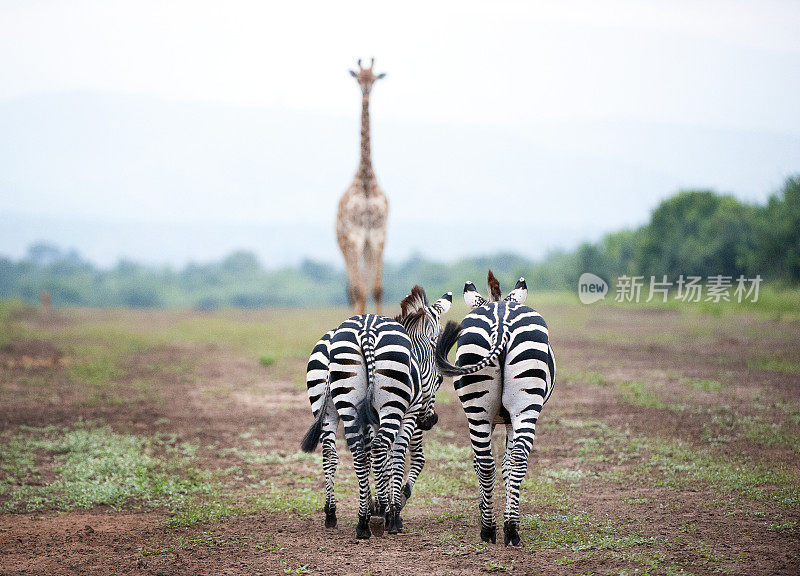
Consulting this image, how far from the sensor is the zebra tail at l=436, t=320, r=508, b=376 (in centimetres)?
561

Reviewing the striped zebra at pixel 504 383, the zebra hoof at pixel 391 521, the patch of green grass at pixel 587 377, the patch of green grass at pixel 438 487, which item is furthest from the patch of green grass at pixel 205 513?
the patch of green grass at pixel 587 377

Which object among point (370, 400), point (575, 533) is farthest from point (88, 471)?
point (575, 533)

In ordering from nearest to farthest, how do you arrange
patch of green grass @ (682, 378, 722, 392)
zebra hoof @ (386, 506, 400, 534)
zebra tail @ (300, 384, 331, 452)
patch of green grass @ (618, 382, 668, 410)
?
zebra hoof @ (386, 506, 400, 534)
zebra tail @ (300, 384, 331, 452)
patch of green grass @ (618, 382, 668, 410)
patch of green grass @ (682, 378, 722, 392)

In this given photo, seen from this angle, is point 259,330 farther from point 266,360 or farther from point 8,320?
point 266,360

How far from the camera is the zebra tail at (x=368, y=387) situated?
5.90 meters

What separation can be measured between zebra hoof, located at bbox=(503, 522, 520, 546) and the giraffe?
6.18 m

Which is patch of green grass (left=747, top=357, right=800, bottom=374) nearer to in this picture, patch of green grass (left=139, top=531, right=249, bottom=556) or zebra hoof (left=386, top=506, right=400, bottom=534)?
zebra hoof (left=386, top=506, right=400, bottom=534)

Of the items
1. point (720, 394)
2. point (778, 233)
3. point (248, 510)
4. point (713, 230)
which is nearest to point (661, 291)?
point (713, 230)

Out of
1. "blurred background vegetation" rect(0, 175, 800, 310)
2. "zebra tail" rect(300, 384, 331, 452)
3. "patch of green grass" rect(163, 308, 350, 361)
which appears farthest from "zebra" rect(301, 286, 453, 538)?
"blurred background vegetation" rect(0, 175, 800, 310)

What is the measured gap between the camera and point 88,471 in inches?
332

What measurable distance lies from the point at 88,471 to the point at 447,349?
4.47 meters

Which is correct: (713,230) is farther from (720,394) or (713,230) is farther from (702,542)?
(702,542)

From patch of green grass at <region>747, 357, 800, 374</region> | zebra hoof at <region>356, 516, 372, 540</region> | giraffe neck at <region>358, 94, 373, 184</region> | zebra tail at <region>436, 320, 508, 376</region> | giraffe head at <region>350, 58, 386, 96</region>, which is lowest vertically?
zebra hoof at <region>356, 516, 372, 540</region>

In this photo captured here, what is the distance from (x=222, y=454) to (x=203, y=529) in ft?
9.71
